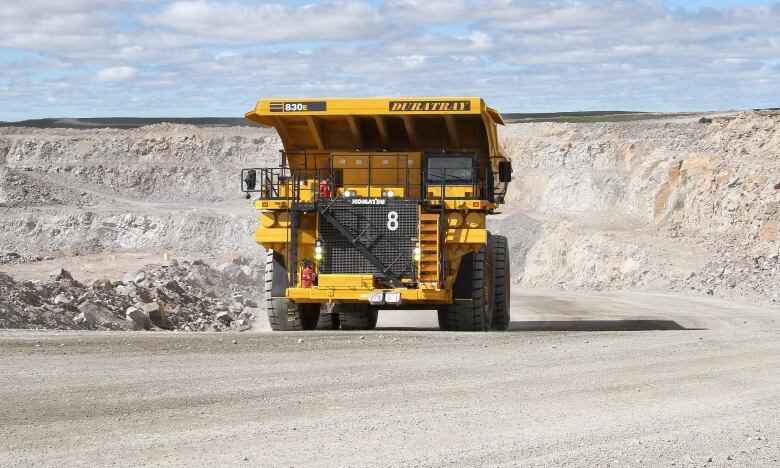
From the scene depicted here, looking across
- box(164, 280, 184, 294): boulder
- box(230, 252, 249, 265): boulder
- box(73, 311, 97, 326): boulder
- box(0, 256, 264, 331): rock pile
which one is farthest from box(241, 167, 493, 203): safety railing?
box(230, 252, 249, 265): boulder

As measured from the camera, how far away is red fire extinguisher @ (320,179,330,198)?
705 inches

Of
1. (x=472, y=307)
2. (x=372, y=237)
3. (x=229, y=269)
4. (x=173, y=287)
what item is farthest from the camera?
(x=229, y=269)

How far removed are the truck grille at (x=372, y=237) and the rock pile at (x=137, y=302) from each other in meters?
5.13

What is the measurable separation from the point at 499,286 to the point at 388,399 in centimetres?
904

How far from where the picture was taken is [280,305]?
59.8ft

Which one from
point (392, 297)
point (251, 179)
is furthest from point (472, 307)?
point (251, 179)

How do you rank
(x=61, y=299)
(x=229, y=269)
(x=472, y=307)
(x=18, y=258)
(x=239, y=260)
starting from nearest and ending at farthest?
1. (x=472, y=307)
2. (x=61, y=299)
3. (x=229, y=269)
4. (x=18, y=258)
5. (x=239, y=260)

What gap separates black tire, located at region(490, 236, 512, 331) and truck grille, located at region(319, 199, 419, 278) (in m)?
2.67

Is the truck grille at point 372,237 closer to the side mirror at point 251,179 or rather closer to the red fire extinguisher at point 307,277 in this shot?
the red fire extinguisher at point 307,277

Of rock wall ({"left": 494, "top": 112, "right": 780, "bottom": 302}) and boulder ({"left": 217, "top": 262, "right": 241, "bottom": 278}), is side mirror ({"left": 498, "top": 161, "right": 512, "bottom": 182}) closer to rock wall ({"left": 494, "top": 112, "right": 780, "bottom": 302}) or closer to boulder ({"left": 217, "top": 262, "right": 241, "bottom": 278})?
rock wall ({"left": 494, "top": 112, "right": 780, "bottom": 302})

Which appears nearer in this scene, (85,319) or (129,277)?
(85,319)

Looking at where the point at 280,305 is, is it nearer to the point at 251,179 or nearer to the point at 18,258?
the point at 251,179

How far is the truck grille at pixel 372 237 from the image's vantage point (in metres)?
17.6

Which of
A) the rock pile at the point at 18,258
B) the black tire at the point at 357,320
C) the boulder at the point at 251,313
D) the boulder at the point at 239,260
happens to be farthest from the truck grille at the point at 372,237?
the boulder at the point at 239,260
